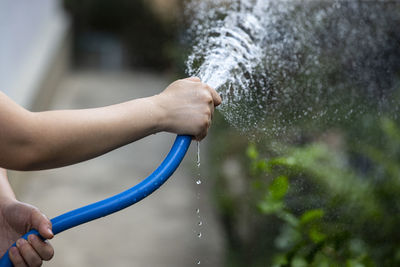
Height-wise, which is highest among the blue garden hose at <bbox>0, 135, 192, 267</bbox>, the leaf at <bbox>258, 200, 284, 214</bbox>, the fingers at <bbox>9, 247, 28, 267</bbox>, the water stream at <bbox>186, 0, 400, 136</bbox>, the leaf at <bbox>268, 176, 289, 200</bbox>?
the water stream at <bbox>186, 0, 400, 136</bbox>

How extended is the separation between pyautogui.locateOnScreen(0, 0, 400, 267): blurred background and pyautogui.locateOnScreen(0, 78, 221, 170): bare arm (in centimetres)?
36

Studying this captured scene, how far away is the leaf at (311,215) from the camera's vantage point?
5.50 feet

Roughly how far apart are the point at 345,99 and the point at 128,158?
304 cm

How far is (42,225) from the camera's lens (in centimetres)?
120

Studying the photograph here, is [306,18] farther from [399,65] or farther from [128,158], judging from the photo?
[128,158]

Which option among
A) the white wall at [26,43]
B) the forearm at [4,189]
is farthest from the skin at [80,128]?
the white wall at [26,43]

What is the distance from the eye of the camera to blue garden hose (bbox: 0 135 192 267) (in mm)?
1157

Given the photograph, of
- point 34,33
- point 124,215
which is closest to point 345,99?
point 124,215

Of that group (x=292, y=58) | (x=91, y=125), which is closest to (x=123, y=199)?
(x=91, y=125)

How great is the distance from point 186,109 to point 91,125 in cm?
21

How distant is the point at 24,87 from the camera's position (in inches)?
169

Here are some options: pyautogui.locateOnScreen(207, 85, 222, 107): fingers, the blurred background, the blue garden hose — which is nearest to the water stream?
the blurred background

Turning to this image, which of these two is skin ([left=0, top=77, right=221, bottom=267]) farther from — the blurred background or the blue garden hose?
the blurred background

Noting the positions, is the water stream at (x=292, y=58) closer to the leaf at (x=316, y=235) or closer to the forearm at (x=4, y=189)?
the leaf at (x=316, y=235)
